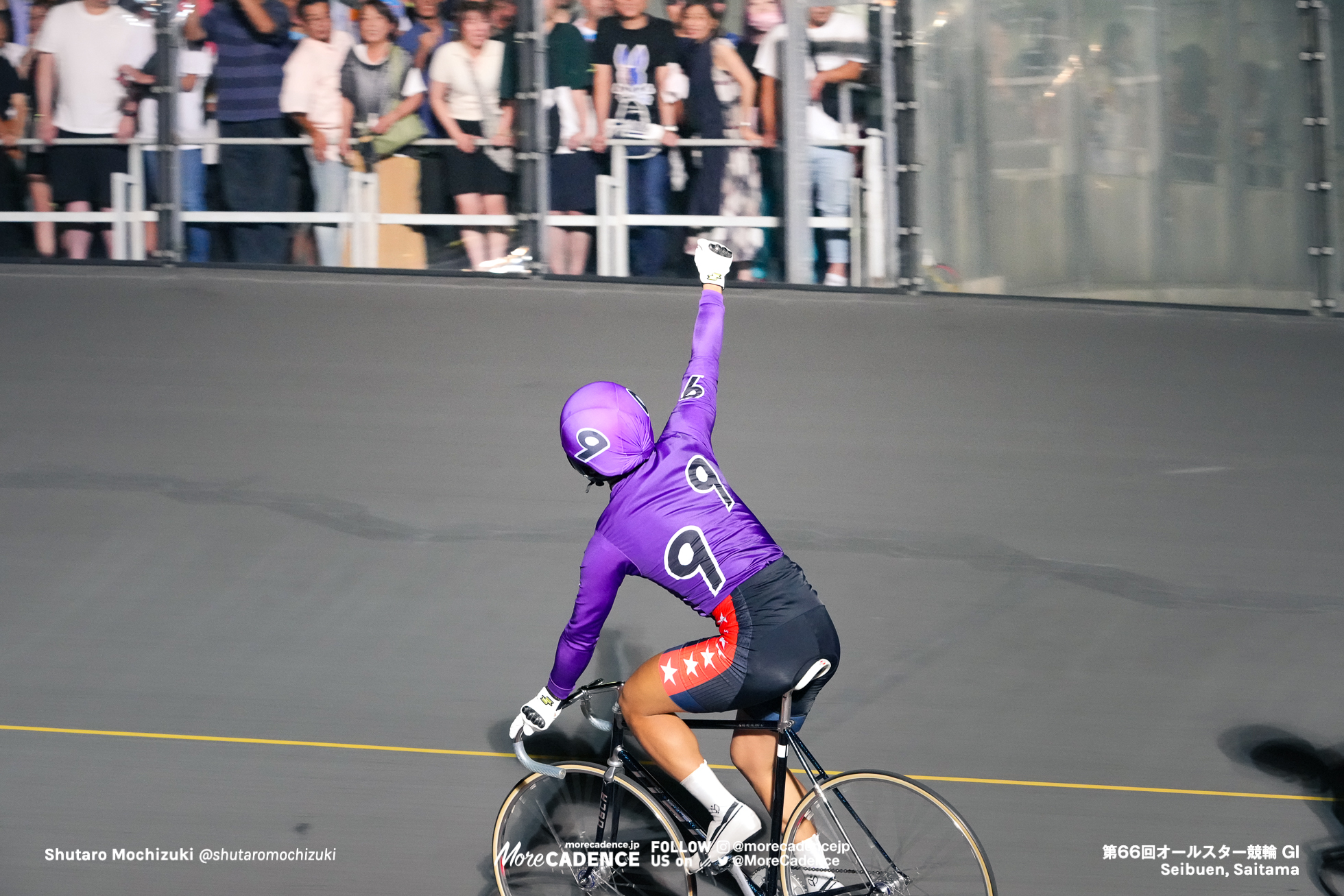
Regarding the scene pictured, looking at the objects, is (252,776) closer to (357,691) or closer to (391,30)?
Result: (357,691)

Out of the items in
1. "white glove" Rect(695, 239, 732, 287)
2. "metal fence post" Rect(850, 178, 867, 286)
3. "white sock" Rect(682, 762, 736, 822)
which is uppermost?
"metal fence post" Rect(850, 178, 867, 286)

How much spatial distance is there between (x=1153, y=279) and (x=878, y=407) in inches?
94.2

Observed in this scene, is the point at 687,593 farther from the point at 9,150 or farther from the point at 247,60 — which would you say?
the point at 9,150

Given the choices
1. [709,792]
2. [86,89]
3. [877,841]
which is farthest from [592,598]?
[86,89]

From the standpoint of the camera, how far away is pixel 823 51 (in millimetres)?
6988

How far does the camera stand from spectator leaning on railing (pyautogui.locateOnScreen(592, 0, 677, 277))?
22.3 feet

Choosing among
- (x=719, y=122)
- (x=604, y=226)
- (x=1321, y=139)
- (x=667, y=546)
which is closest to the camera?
(x=667, y=546)

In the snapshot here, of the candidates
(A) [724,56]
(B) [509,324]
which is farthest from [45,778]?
(A) [724,56]

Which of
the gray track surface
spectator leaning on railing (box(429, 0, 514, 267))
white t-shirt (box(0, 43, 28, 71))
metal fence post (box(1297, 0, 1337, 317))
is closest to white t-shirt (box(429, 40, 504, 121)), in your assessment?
spectator leaning on railing (box(429, 0, 514, 267))

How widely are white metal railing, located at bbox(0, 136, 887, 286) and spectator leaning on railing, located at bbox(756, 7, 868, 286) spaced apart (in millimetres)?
56

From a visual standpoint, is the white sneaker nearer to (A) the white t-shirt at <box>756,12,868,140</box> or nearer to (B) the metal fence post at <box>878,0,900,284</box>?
(B) the metal fence post at <box>878,0,900,284</box>

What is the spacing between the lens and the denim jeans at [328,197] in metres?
6.90

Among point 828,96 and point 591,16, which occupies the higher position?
point 591,16

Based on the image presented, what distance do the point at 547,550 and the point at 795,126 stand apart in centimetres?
312
